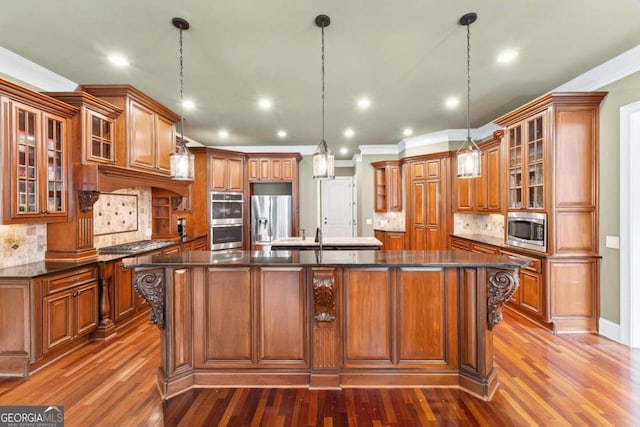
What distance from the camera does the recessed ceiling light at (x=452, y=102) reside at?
4188mm

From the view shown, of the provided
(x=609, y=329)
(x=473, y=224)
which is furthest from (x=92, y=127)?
(x=473, y=224)

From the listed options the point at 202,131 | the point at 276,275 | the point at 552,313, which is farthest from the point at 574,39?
the point at 202,131

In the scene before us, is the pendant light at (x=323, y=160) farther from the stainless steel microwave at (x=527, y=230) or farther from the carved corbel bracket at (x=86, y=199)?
the stainless steel microwave at (x=527, y=230)

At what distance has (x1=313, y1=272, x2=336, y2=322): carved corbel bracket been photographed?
7.43ft

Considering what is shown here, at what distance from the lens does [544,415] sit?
2.02 m

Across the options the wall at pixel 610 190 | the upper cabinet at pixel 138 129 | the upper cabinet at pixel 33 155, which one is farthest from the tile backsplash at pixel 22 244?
the wall at pixel 610 190

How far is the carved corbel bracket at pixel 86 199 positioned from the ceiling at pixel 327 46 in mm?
1307

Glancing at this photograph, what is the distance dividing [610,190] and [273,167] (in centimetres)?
548

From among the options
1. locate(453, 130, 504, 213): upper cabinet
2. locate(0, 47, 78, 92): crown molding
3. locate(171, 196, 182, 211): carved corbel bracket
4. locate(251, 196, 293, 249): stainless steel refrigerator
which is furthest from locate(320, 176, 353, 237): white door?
locate(0, 47, 78, 92): crown molding

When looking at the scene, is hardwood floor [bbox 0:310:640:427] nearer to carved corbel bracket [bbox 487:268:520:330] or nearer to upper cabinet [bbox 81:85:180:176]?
carved corbel bracket [bbox 487:268:520:330]

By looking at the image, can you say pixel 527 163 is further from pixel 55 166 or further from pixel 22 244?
pixel 22 244

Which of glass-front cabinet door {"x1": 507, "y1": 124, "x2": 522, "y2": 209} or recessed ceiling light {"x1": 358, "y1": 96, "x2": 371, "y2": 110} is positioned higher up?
recessed ceiling light {"x1": 358, "y1": 96, "x2": 371, "y2": 110}

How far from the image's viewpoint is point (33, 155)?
281 centimetres

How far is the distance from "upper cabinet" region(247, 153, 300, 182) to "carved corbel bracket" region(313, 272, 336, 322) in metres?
4.69
